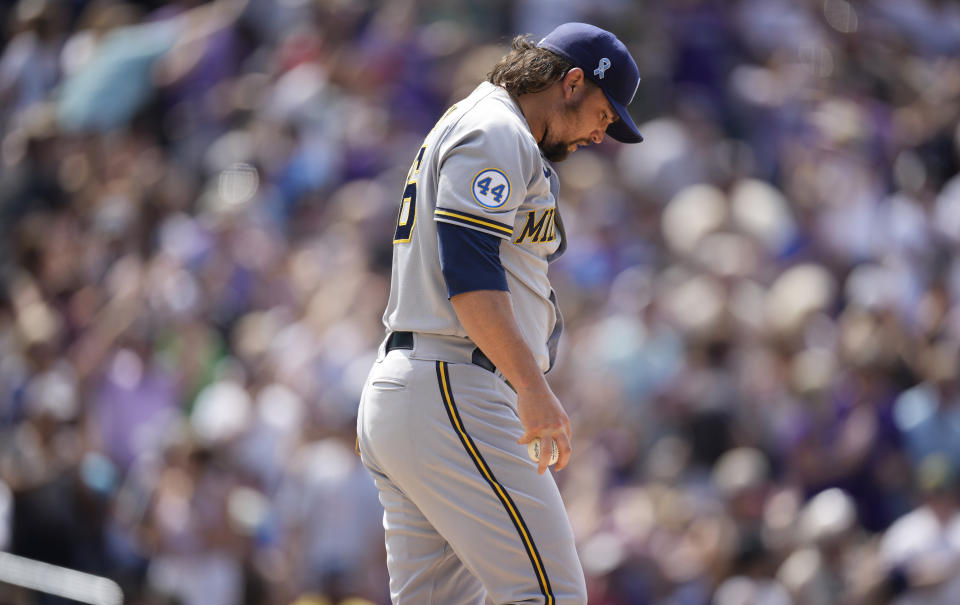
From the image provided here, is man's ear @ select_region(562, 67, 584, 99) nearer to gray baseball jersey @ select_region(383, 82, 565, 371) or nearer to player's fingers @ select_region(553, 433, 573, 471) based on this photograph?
gray baseball jersey @ select_region(383, 82, 565, 371)

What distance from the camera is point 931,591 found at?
22.9ft

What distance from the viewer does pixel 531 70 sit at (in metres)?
3.49

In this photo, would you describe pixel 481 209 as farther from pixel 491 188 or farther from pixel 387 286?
pixel 387 286

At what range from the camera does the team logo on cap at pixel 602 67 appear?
346 cm

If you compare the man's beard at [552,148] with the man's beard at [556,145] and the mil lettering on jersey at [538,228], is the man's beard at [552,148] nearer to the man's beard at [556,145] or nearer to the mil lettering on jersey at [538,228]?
Result: the man's beard at [556,145]

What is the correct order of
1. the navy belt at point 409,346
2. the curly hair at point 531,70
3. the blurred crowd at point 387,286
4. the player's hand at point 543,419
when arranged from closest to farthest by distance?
the player's hand at point 543,419 < the navy belt at point 409,346 < the curly hair at point 531,70 < the blurred crowd at point 387,286

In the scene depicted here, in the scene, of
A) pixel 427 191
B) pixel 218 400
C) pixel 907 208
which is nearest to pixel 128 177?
pixel 218 400

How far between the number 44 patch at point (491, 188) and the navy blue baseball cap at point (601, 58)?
442 mm

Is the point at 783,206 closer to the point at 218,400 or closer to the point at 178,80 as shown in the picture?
the point at 218,400

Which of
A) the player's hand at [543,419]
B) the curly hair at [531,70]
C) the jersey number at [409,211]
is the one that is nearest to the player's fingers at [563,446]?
the player's hand at [543,419]

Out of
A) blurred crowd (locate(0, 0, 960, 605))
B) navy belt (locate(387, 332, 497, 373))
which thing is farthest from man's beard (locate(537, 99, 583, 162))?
blurred crowd (locate(0, 0, 960, 605))

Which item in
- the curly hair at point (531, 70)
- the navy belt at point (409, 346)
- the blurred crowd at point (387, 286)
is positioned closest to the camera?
the navy belt at point (409, 346)

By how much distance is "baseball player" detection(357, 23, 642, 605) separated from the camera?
3.21 metres

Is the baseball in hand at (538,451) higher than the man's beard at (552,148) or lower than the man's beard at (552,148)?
lower
